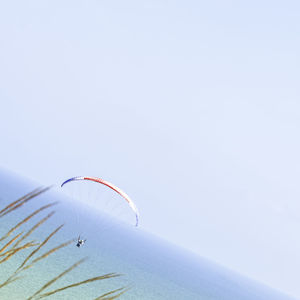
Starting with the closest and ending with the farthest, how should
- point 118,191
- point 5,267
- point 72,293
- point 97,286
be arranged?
point 118,191
point 5,267
point 72,293
point 97,286

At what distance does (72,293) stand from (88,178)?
104 feet

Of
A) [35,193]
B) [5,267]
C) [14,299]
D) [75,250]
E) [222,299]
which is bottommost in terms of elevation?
[35,193]

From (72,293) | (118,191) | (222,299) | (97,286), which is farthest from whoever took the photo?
(222,299)

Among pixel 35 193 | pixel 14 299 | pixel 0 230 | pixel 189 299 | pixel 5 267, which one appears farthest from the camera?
pixel 189 299

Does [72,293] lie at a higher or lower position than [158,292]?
lower

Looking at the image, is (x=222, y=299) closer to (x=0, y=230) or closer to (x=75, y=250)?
(x=75, y=250)

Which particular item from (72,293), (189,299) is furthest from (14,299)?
(189,299)

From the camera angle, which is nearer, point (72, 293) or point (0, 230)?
point (72, 293)

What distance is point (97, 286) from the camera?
65.7 meters

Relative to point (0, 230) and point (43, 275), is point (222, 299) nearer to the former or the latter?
point (0, 230)

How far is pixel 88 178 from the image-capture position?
23906 mm

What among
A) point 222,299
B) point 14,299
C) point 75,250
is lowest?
point 14,299

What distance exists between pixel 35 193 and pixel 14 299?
124ft

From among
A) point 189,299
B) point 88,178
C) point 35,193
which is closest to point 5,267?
point 88,178
